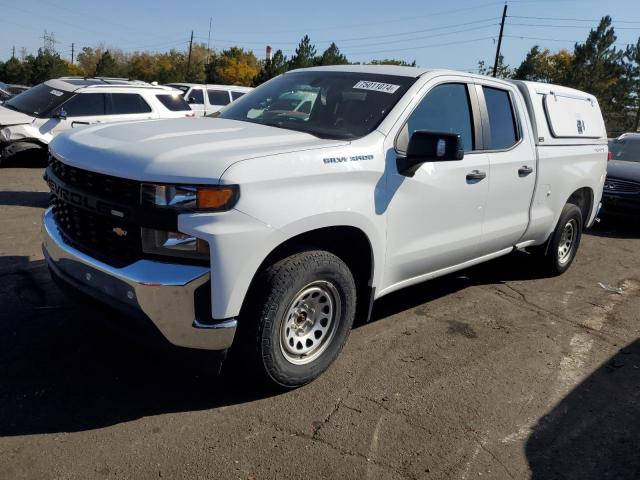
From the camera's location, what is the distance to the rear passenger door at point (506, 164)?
4629 mm

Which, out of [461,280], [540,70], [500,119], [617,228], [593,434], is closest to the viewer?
[593,434]

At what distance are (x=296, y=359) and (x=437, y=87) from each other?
219 centimetres

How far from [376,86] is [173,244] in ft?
6.59

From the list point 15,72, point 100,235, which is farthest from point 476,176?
point 15,72

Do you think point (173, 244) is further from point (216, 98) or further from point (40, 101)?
point (216, 98)

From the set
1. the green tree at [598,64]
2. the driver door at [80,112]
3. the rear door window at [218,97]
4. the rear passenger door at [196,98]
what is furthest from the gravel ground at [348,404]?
the green tree at [598,64]

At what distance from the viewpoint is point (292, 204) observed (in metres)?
3.08

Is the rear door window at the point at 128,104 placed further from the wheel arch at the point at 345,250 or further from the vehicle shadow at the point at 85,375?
the wheel arch at the point at 345,250

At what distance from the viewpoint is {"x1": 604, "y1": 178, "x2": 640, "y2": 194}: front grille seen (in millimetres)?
9555

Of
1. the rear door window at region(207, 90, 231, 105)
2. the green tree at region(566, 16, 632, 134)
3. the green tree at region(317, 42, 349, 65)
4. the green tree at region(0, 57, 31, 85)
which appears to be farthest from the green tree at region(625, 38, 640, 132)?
the green tree at region(0, 57, 31, 85)

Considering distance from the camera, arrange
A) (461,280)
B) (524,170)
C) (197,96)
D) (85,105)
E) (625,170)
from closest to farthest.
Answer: (524,170) < (461,280) < (625,170) < (85,105) < (197,96)

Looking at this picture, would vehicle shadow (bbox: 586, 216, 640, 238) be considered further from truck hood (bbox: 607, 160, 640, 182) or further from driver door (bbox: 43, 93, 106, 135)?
driver door (bbox: 43, 93, 106, 135)

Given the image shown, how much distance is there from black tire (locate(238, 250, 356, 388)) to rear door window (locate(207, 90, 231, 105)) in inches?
595

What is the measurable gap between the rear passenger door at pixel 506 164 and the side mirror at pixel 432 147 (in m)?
1.11
